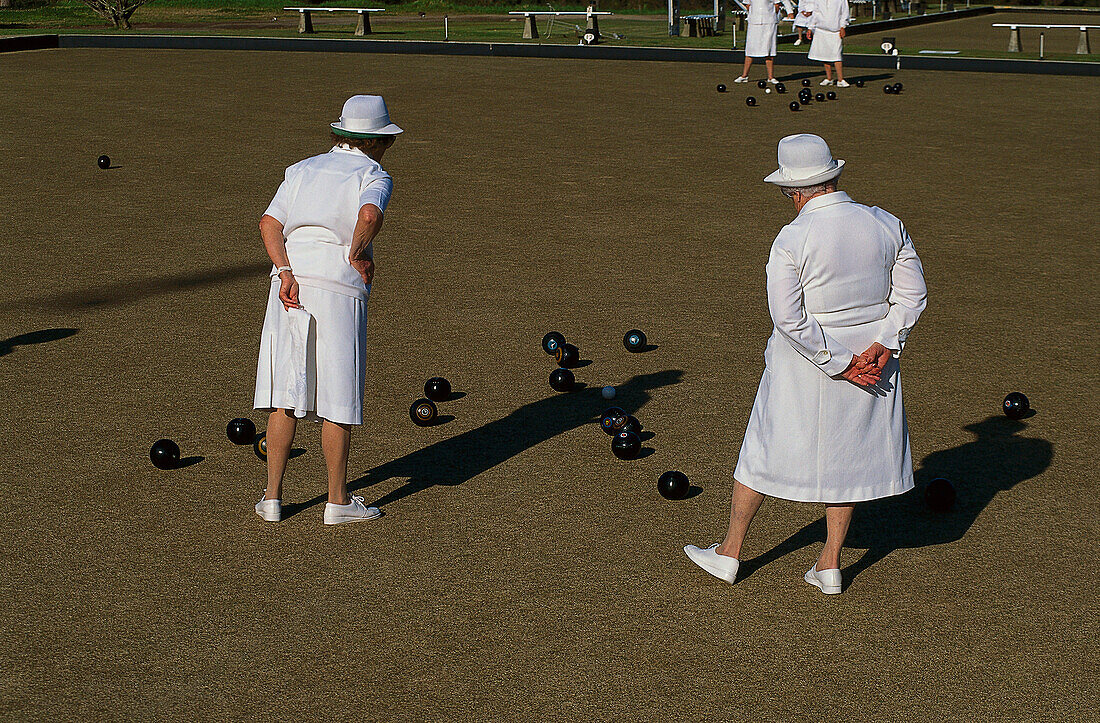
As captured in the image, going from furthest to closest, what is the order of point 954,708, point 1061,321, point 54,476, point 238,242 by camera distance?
point 238,242 → point 1061,321 → point 54,476 → point 954,708

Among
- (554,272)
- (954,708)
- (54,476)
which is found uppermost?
(554,272)

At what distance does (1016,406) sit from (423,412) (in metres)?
3.82

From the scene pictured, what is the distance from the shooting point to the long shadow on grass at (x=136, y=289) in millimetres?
10492

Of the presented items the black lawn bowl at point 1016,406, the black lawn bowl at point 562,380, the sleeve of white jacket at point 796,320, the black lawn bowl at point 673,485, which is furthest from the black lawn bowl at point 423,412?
the black lawn bowl at point 1016,406

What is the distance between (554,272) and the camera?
37.8 ft

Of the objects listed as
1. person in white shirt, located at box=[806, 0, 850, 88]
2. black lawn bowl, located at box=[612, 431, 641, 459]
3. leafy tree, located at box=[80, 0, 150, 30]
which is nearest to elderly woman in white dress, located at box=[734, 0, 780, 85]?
person in white shirt, located at box=[806, 0, 850, 88]

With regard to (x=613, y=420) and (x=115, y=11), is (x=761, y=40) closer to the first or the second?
(x=613, y=420)

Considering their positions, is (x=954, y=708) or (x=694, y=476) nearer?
(x=954, y=708)

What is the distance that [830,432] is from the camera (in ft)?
17.7

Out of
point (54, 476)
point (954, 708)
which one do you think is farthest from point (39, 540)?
point (954, 708)

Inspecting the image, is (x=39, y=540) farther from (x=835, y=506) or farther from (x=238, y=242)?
(x=238, y=242)

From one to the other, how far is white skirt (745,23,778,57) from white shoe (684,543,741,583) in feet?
65.7

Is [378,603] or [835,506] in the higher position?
[835,506]

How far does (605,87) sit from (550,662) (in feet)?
70.9
